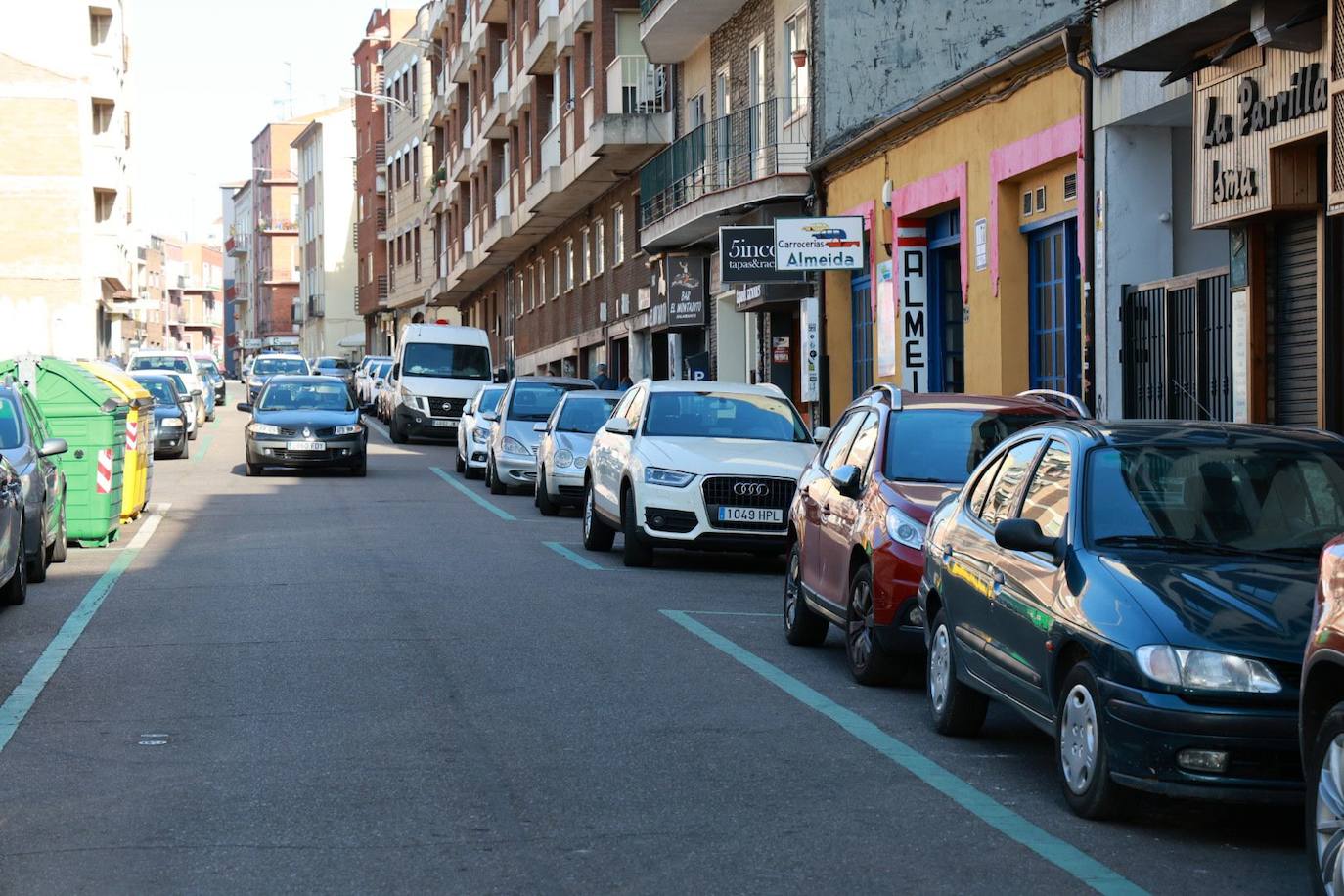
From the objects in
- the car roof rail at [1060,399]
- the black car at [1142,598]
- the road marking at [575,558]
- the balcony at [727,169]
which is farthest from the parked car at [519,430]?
the black car at [1142,598]

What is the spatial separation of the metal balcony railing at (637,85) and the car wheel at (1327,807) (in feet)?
106

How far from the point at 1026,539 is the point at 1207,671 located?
1.11 meters

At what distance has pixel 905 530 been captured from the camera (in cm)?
975

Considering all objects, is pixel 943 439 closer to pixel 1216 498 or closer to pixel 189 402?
pixel 1216 498

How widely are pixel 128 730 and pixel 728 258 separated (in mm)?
18177

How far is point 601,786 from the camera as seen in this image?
726 cm

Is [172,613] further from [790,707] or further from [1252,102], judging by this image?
[1252,102]

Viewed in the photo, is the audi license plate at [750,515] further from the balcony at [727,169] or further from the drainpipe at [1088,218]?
the balcony at [727,169]

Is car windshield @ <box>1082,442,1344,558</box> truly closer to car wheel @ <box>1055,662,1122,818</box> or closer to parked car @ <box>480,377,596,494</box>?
car wheel @ <box>1055,662,1122,818</box>

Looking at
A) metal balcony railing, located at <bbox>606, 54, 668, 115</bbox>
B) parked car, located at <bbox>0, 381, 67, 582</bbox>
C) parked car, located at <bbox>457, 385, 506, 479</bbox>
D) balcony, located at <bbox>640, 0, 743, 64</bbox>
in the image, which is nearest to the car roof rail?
parked car, located at <bbox>0, 381, 67, 582</bbox>

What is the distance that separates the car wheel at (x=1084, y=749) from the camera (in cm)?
661

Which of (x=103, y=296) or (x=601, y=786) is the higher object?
(x=103, y=296)

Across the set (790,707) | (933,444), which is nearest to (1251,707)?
(790,707)

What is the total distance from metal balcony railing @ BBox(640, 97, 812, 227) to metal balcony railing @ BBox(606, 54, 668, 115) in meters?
3.31
